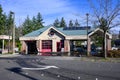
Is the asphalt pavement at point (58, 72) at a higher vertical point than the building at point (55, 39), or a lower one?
lower

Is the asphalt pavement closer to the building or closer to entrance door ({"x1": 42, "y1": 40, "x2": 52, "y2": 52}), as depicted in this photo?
the building

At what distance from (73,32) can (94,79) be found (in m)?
34.8

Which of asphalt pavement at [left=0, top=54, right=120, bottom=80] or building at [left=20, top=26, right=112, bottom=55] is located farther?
building at [left=20, top=26, right=112, bottom=55]

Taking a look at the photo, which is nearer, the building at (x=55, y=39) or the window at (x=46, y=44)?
the building at (x=55, y=39)

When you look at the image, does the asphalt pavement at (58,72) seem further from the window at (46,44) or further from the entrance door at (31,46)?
the entrance door at (31,46)

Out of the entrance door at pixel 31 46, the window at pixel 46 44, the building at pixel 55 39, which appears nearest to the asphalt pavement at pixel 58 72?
the building at pixel 55 39

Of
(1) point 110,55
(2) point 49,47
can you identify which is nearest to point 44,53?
(2) point 49,47

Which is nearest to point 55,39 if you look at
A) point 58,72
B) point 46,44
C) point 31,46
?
point 46,44

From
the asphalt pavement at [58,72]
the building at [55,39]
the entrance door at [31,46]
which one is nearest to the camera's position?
the asphalt pavement at [58,72]

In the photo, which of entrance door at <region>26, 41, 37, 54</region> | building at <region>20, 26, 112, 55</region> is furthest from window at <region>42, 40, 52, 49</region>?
entrance door at <region>26, 41, 37, 54</region>

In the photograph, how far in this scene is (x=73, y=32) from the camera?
4875cm

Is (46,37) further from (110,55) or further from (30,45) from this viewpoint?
(110,55)

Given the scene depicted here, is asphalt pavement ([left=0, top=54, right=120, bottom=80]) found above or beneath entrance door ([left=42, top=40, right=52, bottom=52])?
beneath

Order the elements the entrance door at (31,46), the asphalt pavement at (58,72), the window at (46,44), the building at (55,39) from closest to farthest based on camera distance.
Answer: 1. the asphalt pavement at (58,72)
2. the building at (55,39)
3. the window at (46,44)
4. the entrance door at (31,46)
